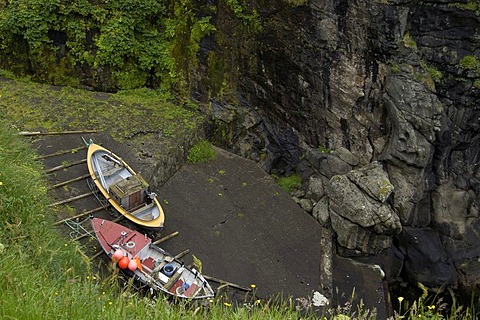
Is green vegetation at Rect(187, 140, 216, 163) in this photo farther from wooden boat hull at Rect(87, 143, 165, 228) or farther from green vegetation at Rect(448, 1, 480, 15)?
green vegetation at Rect(448, 1, 480, 15)

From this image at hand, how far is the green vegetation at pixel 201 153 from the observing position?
19.4 metres

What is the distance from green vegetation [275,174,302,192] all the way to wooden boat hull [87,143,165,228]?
5.70 m

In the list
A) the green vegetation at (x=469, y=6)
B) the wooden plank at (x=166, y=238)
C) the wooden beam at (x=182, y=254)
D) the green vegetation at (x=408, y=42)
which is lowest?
the wooden beam at (x=182, y=254)

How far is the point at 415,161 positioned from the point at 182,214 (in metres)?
8.20

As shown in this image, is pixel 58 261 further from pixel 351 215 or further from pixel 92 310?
pixel 351 215

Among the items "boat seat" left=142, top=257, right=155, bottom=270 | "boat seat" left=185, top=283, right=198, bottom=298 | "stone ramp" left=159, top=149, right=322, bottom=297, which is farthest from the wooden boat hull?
"boat seat" left=185, top=283, right=198, bottom=298

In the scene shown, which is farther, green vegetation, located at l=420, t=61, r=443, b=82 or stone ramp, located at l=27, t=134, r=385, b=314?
green vegetation, located at l=420, t=61, r=443, b=82

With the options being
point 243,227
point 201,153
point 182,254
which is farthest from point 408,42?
point 182,254

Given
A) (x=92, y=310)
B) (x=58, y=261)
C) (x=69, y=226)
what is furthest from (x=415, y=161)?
(x=92, y=310)

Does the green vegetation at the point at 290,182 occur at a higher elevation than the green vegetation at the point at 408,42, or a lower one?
lower

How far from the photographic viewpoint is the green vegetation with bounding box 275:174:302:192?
65.0 feet

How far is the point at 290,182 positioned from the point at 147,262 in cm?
792

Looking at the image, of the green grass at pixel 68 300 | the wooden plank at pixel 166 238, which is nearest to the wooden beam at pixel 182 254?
the wooden plank at pixel 166 238

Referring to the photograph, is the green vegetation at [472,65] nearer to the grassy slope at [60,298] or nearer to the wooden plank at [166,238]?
the wooden plank at [166,238]
